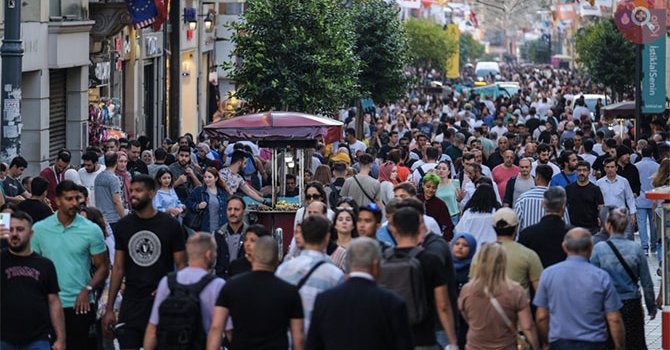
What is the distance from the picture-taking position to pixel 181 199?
2008 centimetres

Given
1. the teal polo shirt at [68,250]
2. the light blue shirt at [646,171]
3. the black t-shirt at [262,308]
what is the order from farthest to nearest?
the light blue shirt at [646,171] → the teal polo shirt at [68,250] → the black t-shirt at [262,308]

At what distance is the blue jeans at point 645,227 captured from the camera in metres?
22.1

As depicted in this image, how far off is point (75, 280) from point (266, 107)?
62.7 ft

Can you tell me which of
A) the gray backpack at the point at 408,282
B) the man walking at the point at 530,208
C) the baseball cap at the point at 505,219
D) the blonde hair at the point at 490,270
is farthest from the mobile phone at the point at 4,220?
the man walking at the point at 530,208

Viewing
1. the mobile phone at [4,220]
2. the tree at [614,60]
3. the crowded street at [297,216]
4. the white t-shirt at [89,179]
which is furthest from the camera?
the tree at [614,60]

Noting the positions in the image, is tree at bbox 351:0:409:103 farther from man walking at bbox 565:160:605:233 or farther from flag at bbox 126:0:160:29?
man walking at bbox 565:160:605:233

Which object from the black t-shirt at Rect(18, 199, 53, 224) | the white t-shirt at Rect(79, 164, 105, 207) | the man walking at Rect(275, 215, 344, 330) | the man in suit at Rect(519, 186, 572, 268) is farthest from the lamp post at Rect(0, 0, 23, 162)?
the man walking at Rect(275, 215, 344, 330)

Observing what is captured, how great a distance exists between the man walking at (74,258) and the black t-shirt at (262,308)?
237cm

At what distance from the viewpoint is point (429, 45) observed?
9344 centimetres

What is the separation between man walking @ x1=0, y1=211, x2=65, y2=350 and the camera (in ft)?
35.6

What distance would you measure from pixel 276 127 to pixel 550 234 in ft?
27.2

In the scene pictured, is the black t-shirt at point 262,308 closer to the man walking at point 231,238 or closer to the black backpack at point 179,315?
the black backpack at point 179,315

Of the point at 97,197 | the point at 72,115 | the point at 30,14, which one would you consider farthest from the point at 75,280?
the point at 72,115

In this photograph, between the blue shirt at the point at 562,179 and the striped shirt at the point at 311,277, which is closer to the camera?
the striped shirt at the point at 311,277
